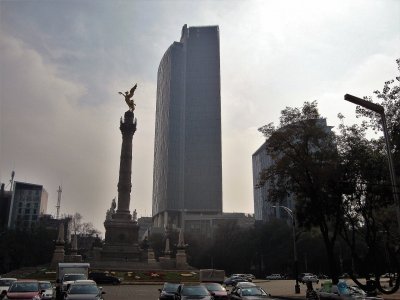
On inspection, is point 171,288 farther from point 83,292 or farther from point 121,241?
point 121,241

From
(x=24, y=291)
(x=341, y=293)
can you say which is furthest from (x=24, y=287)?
(x=341, y=293)

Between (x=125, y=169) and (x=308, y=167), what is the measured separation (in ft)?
130

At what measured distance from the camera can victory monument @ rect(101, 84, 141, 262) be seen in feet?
202

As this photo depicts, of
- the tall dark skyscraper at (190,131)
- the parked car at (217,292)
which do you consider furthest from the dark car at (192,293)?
the tall dark skyscraper at (190,131)

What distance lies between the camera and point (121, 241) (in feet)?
206

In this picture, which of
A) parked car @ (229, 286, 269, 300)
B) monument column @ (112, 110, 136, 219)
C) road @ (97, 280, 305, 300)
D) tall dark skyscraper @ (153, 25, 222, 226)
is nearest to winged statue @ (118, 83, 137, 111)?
monument column @ (112, 110, 136, 219)

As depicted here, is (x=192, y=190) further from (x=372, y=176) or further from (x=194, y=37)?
(x=372, y=176)

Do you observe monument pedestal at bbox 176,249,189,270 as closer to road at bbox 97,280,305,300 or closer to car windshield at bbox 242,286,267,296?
road at bbox 97,280,305,300

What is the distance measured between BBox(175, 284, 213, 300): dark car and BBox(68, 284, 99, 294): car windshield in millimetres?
3971

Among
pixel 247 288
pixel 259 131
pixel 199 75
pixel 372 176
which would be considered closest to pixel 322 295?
pixel 247 288

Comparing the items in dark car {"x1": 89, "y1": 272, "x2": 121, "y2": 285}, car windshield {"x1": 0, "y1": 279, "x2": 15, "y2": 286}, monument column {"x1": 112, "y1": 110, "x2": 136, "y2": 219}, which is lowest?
dark car {"x1": 89, "y1": 272, "x2": 121, "y2": 285}

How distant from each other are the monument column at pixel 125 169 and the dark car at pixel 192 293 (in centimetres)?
4580

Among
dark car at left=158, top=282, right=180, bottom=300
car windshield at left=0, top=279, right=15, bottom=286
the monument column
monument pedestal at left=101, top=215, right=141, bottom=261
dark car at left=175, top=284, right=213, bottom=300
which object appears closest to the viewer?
→ dark car at left=175, top=284, right=213, bottom=300

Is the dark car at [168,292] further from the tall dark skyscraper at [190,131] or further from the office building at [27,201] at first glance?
the office building at [27,201]
